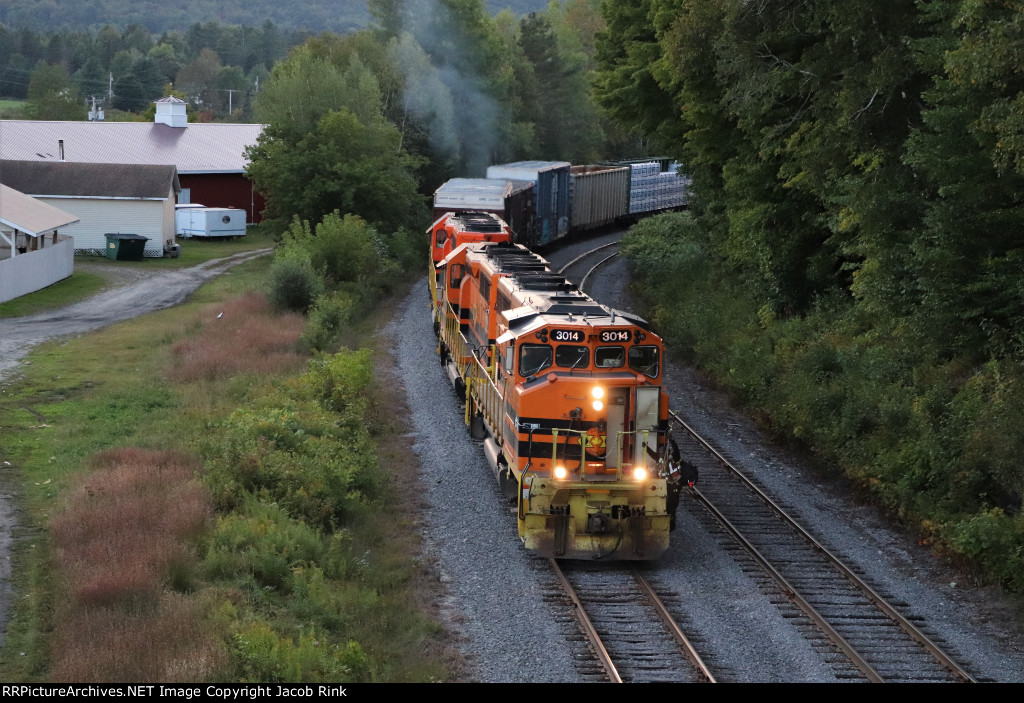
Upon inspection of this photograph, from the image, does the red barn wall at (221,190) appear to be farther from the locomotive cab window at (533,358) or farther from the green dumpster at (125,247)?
the locomotive cab window at (533,358)

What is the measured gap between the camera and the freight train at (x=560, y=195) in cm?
3838

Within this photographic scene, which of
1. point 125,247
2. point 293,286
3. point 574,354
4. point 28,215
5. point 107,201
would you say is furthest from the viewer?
point 107,201

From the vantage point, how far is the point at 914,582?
16.3 meters

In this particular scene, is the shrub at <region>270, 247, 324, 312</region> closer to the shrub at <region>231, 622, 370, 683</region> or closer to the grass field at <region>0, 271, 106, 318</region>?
the grass field at <region>0, 271, 106, 318</region>

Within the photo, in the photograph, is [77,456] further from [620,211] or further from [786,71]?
[620,211]

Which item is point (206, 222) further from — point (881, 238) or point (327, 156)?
point (881, 238)

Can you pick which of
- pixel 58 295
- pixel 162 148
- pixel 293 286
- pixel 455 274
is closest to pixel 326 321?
pixel 293 286

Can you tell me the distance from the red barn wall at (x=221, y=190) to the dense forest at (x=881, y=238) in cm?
4225

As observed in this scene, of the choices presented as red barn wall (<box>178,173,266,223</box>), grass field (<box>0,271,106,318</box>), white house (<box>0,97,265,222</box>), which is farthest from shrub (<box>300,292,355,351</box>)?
red barn wall (<box>178,173,266,223</box>)

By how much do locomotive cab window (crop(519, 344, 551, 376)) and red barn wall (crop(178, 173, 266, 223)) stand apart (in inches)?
2164

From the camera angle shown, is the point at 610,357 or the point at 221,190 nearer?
the point at 610,357

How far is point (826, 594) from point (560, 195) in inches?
1432

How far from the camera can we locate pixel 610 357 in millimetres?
16406
